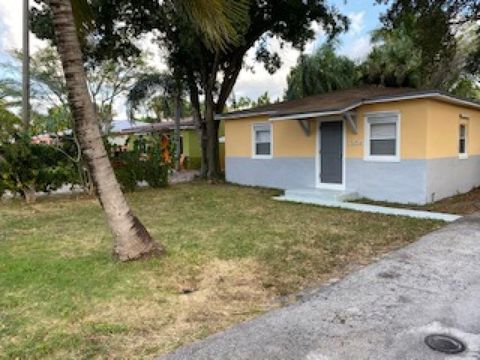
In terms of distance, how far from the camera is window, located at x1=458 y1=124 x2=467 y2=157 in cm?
1180

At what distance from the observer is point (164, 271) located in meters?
5.08

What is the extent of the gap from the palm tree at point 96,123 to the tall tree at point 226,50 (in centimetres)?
753

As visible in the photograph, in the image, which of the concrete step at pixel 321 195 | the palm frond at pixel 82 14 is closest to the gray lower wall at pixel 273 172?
the concrete step at pixel 321 195

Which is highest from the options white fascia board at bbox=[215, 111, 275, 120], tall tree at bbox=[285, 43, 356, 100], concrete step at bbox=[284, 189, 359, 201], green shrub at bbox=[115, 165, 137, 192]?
tall tree at bbox=[285, 43, 356, 100]

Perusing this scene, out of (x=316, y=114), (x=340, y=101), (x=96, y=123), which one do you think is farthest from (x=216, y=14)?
(x=340, y=101)

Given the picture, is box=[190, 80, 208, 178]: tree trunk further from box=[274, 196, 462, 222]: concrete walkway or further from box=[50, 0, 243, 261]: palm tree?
box=[50, 0, 243, 261]: palm tree

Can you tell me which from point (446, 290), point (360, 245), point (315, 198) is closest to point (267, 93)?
point (315, 198)

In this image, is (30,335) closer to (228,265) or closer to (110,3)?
(228,265)

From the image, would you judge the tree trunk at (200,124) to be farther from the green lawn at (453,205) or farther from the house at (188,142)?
the green lawn at (453,205)

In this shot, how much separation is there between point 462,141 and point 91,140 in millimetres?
10842

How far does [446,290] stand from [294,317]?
1.81 meters

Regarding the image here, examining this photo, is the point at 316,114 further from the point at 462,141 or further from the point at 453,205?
the point at 462,141

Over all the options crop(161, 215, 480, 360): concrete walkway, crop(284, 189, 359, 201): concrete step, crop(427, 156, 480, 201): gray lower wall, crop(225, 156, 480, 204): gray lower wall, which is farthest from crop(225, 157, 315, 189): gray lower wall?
crop(161, 215, 480, 360): concrete walkway

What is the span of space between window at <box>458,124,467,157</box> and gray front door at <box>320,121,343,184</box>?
348 centimetres
